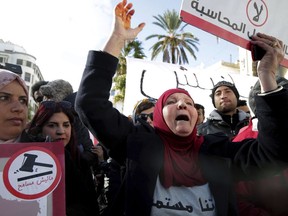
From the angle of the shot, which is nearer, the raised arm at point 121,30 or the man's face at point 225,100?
the raised arm at point 121,30

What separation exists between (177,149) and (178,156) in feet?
0.14

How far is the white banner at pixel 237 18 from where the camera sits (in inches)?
71.8

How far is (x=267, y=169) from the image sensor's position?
149 centimetres

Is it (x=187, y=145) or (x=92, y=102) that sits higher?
(x=92, y=102)

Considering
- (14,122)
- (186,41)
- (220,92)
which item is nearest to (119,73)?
(186,41)

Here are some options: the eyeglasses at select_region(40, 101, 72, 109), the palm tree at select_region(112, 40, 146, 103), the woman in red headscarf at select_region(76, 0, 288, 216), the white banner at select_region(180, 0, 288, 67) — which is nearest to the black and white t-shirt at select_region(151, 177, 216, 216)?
the woman in red headscarf at select_region(76, 0, 288, 216)

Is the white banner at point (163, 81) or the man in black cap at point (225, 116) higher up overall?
the white banner at point (163, 81)

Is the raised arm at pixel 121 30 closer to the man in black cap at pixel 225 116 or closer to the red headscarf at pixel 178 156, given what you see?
the red headscarf at pixel 178 156

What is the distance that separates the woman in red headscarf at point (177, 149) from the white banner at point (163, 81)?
3554 millimetres

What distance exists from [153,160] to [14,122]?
2.77 ft

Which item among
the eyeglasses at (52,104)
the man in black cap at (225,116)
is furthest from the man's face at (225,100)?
the eyeglasses at (52,104)

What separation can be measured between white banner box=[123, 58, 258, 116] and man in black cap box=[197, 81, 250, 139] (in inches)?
80.8

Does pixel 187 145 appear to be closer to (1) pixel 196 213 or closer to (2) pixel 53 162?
(1) pixel 196 213

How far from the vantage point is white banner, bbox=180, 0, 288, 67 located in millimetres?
1823
